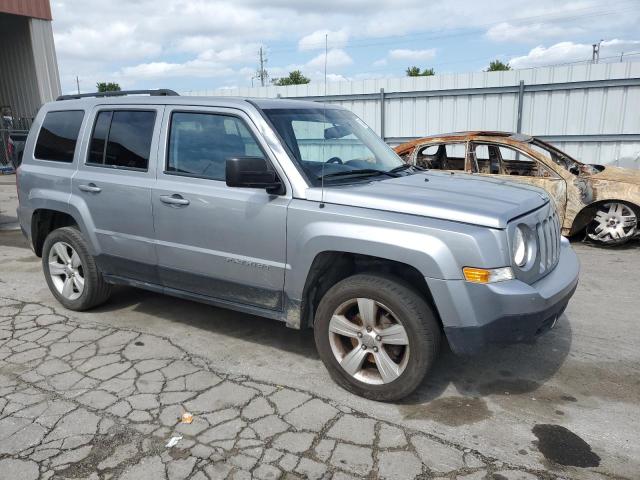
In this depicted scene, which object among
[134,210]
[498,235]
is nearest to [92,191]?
[134,210]

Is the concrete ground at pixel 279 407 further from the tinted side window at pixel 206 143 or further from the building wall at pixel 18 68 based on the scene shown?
the building wall at pixel 18 68

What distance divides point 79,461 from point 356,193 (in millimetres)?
2164

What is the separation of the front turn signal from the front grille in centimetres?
50

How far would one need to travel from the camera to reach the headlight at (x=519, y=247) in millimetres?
3101

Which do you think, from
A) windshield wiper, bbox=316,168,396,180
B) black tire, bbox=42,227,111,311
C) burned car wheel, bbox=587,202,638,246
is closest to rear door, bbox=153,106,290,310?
windshield wiper, bbox=316,168,396,180

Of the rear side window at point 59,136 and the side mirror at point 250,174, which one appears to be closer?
the side mirror at point 250,174

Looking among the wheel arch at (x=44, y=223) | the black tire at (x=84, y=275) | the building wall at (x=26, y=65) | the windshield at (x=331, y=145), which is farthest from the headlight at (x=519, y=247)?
the building wall at (x=26, y=65)

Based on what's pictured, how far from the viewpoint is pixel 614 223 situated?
736 centimetres

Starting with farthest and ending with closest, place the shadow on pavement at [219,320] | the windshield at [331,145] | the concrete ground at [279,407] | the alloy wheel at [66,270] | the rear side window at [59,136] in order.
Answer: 1. the alloy wheel at [66,270]
2. the rear side window at [59,136]
3. the shadow on pavement at [219,320]
4. the windshield at [331,145]
5. the concrete ground at [279,407]

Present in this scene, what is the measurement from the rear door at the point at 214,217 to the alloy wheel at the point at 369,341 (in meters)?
0.50

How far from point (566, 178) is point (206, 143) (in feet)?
18.0

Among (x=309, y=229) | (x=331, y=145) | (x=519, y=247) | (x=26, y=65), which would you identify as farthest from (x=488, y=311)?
(x=26, y=65)

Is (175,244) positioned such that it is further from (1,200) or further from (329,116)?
(1,200)

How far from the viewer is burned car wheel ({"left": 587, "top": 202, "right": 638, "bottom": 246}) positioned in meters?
7.29
